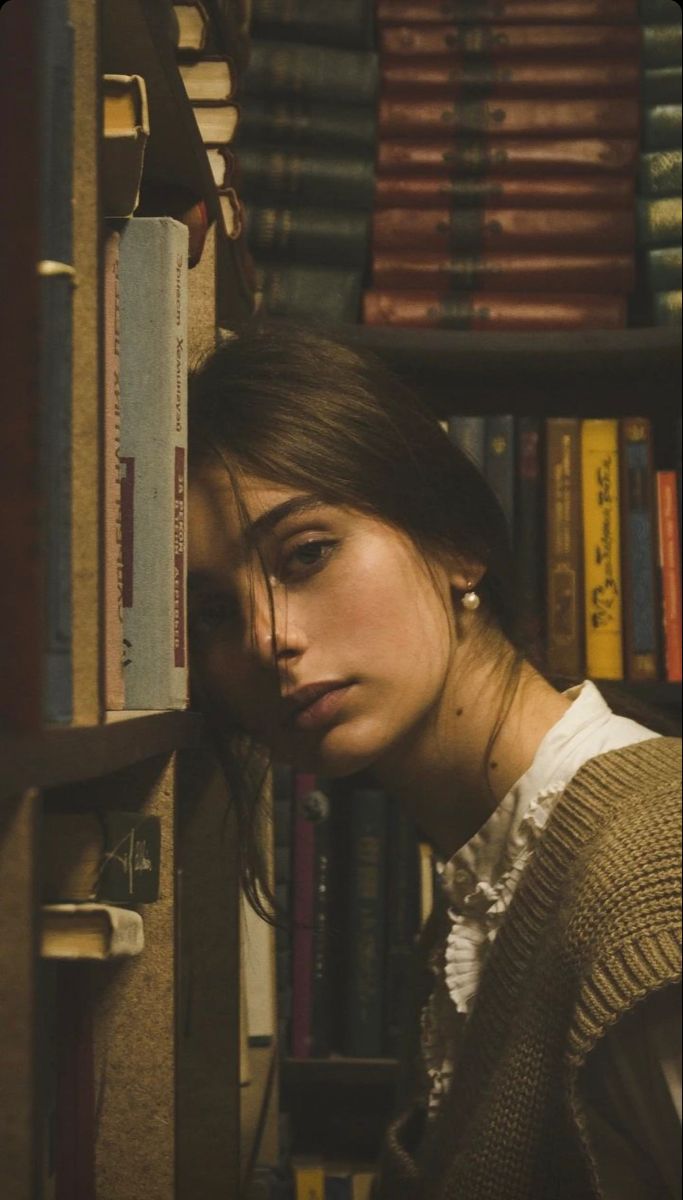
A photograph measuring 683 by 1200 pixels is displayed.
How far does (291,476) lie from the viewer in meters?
0.69

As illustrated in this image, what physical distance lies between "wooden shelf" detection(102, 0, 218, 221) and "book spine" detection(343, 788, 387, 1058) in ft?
2.09

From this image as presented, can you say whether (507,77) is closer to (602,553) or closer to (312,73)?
(312,73)

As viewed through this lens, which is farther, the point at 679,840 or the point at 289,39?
the point at 289,39

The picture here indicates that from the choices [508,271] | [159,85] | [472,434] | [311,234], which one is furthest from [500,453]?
[159,85]

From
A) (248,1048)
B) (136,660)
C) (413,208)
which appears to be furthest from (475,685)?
(413,208)

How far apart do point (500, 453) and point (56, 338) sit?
76 centimetres

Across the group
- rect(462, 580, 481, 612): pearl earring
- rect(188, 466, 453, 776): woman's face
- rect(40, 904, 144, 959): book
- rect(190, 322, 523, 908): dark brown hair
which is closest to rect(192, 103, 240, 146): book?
rect(190, 322, 523, 908): dark brown hair

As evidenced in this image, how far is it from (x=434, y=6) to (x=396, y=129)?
0.43 ft

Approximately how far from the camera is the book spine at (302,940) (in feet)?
3.67

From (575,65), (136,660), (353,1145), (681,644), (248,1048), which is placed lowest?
(353,1145)

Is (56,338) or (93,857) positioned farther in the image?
(93,857)

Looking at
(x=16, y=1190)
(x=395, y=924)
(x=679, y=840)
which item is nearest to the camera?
(x=16, y=1190)

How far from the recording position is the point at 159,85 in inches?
21.8

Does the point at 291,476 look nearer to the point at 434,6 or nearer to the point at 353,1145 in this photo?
the point at 434,6
